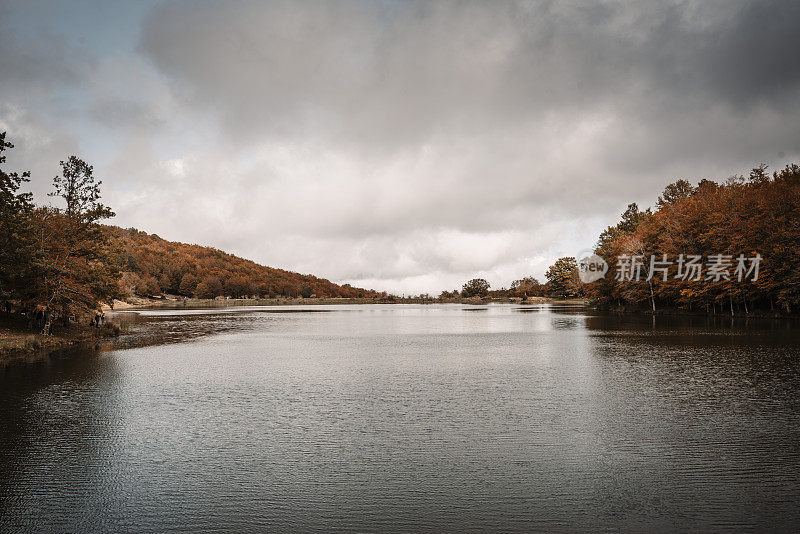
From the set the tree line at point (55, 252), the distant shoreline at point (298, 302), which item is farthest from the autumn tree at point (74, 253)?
the distant shoreline at point (298, 302)

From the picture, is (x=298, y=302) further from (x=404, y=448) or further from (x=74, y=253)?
(x=404, y=448)

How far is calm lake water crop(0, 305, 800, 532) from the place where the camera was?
697cm

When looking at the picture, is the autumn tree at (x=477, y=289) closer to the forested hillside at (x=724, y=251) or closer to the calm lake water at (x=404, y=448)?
the forested hillside at (x=724, y=251)

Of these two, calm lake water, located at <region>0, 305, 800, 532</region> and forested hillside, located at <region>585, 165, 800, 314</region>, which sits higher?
forested hillside, located at <region>585, 165, 800, 314</region>

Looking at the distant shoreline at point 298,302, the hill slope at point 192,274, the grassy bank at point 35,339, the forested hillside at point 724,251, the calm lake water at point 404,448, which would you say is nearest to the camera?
the calm lake water at point 404,448

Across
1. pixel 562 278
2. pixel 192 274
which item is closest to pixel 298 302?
pixel 192 274

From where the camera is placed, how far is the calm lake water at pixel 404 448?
6.97 m

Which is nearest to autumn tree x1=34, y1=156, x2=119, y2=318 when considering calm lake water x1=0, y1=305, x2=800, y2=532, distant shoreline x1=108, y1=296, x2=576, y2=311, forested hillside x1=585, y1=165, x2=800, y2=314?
calm lake water x1=0, y1=305, x2=800, y2=532

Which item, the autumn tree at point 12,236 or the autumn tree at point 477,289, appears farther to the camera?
the autumn tree at point 477,289

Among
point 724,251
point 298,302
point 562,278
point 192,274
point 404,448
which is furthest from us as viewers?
point 192,274

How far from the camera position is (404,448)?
32.4 feet

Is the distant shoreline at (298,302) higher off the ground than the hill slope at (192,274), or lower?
lower

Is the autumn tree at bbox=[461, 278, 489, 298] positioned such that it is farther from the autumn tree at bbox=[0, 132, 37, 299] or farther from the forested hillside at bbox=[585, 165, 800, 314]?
the autumn tree at bbox=[0, 132, 37, 299]

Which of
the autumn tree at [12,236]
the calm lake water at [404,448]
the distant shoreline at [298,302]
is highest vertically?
the autumn tree at [12,236]
